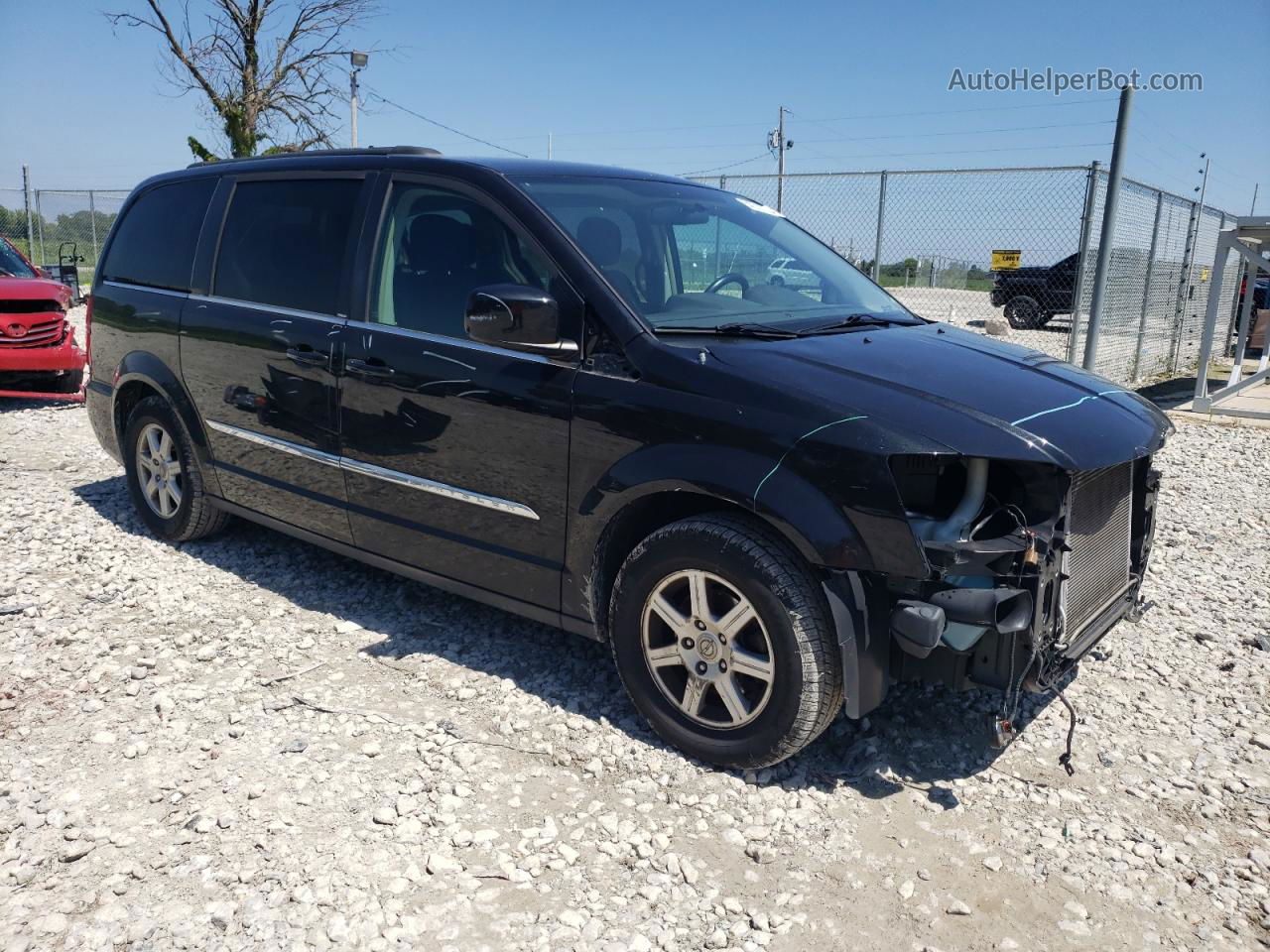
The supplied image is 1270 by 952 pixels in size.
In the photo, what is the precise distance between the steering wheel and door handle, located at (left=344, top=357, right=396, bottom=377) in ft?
4.19

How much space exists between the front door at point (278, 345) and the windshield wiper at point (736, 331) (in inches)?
58.5

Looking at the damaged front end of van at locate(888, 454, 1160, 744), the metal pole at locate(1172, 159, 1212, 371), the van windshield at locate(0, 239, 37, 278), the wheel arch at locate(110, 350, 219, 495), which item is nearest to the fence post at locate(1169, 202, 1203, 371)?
the metal pole at locate(1172, 159, 1212, 371)

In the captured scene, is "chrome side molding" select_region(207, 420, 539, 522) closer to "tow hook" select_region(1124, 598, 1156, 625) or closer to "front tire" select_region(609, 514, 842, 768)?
"front tire" select_region(609, 514, 842, 768)

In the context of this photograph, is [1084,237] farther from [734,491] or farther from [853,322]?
[734,491]

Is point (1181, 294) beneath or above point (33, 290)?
above

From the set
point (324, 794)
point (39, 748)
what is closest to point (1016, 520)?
→ point (324, 794)

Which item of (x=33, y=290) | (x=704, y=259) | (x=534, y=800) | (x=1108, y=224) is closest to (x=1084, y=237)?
(x=1108, y=224)

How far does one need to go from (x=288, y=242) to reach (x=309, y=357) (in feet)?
2.11

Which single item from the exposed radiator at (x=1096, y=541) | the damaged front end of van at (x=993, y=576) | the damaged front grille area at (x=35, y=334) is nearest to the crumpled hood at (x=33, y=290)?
the damaged front grille area at (x=35, y=334)

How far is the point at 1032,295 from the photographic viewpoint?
19.4 metres

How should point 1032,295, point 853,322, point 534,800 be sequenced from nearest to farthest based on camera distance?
point 534,800
point 853,322
point 1032,295

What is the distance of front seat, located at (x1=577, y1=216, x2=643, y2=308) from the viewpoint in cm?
332

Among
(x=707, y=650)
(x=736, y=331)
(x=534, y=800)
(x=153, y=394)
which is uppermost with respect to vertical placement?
(x=736, y=331)

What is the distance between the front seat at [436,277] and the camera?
3613 millimetres
